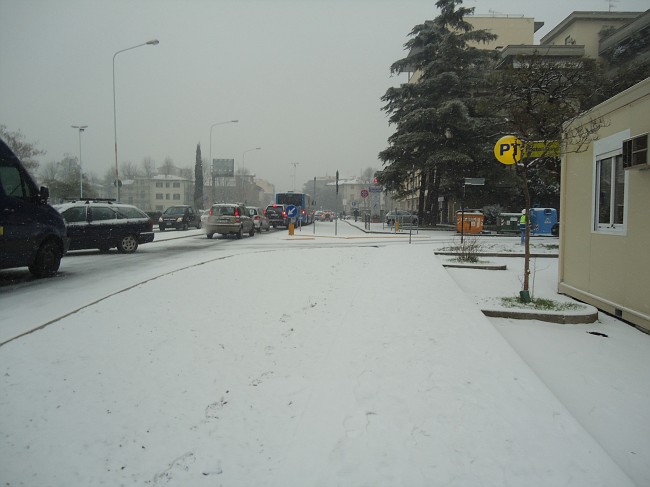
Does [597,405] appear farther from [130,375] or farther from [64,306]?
[64,306]

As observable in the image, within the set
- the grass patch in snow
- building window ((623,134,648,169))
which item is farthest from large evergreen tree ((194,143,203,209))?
building window ((623,134,648,169))

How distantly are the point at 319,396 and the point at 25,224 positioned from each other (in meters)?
7.55

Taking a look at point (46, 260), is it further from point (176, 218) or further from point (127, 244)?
point (176, 218)

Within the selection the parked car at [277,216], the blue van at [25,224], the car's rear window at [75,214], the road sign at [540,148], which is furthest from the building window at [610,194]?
the parked car at [277,216]

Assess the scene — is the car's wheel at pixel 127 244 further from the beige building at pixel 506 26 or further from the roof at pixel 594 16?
the beige building at pixel 506 26

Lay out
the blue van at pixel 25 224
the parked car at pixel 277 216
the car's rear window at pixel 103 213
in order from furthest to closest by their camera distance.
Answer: the parked car at pixel 277 216 → the car's rear window at pixel 103 213 → the blue van at pixel 25 224

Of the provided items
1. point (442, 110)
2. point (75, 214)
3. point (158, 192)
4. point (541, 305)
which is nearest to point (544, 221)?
point (442, 110)

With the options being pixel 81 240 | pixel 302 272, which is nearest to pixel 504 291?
pixel 302 272

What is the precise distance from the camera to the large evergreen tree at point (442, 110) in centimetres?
2902

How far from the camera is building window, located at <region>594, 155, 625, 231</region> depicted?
254 inches

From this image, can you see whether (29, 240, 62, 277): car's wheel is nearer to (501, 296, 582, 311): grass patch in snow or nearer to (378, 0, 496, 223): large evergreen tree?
(501, 296, 582, 311): grass patch in snow

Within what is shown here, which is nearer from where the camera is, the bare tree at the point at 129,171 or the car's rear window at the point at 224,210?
the car's rear window at the point at 224,210

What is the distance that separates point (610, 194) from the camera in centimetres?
673

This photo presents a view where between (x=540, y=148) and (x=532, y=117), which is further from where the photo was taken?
(x=532, y=117)
